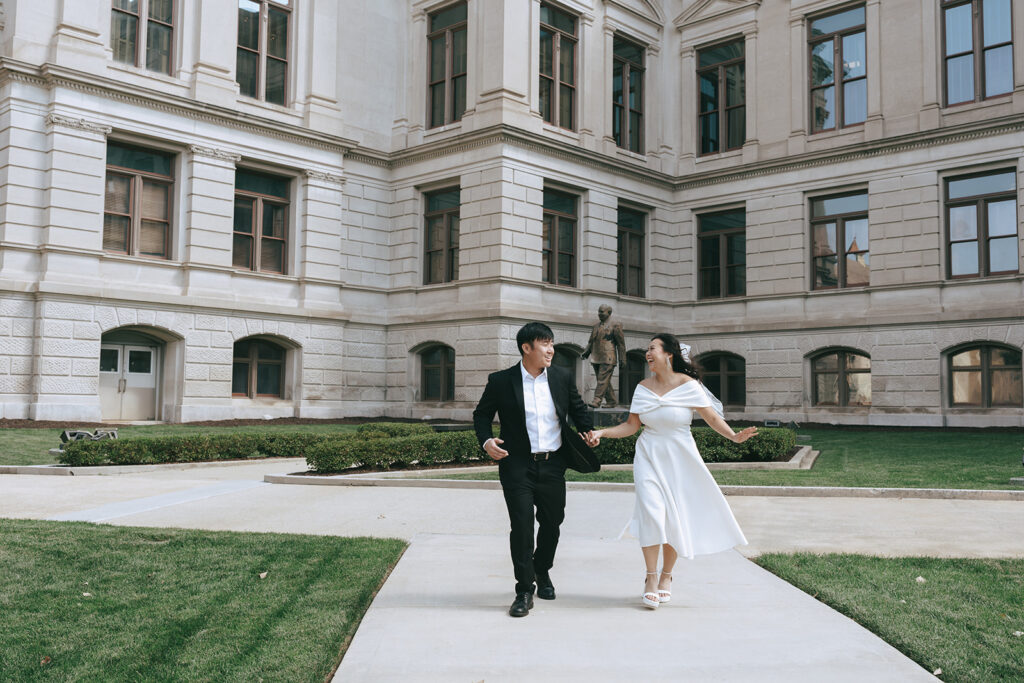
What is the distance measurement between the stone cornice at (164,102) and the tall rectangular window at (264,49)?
1404 mm

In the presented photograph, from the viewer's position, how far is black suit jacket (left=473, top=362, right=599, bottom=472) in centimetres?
621

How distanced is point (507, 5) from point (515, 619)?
80.8 feet

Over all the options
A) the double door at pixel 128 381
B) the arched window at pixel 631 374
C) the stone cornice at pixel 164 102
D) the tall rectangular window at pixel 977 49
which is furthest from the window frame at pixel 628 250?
the double door at pixel 128 381

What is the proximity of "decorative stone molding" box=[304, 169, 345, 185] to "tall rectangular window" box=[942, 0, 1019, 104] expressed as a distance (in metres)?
19.3

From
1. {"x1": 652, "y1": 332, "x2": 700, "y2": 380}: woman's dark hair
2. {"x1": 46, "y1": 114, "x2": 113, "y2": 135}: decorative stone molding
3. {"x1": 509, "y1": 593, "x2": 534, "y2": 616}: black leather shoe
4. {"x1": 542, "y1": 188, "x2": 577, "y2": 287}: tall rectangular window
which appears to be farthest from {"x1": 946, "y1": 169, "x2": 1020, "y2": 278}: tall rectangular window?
{"x1": 509, "y1": 593, "x2": 534, "y2": 616}: black leather shoe

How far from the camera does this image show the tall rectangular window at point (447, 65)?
94.7 feet

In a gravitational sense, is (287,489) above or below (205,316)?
below

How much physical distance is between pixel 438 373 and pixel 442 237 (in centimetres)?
455

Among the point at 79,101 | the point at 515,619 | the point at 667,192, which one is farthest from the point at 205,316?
the point at 515,619

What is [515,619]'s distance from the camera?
18.3ft

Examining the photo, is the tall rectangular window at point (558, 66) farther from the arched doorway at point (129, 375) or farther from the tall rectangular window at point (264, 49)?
the arched doorway at point (129, 375)

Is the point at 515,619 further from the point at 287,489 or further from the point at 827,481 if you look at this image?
the point at 827,481

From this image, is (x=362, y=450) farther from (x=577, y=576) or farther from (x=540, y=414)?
(x=540, y=414)

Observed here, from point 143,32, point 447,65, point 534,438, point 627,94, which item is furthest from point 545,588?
point 627,94
